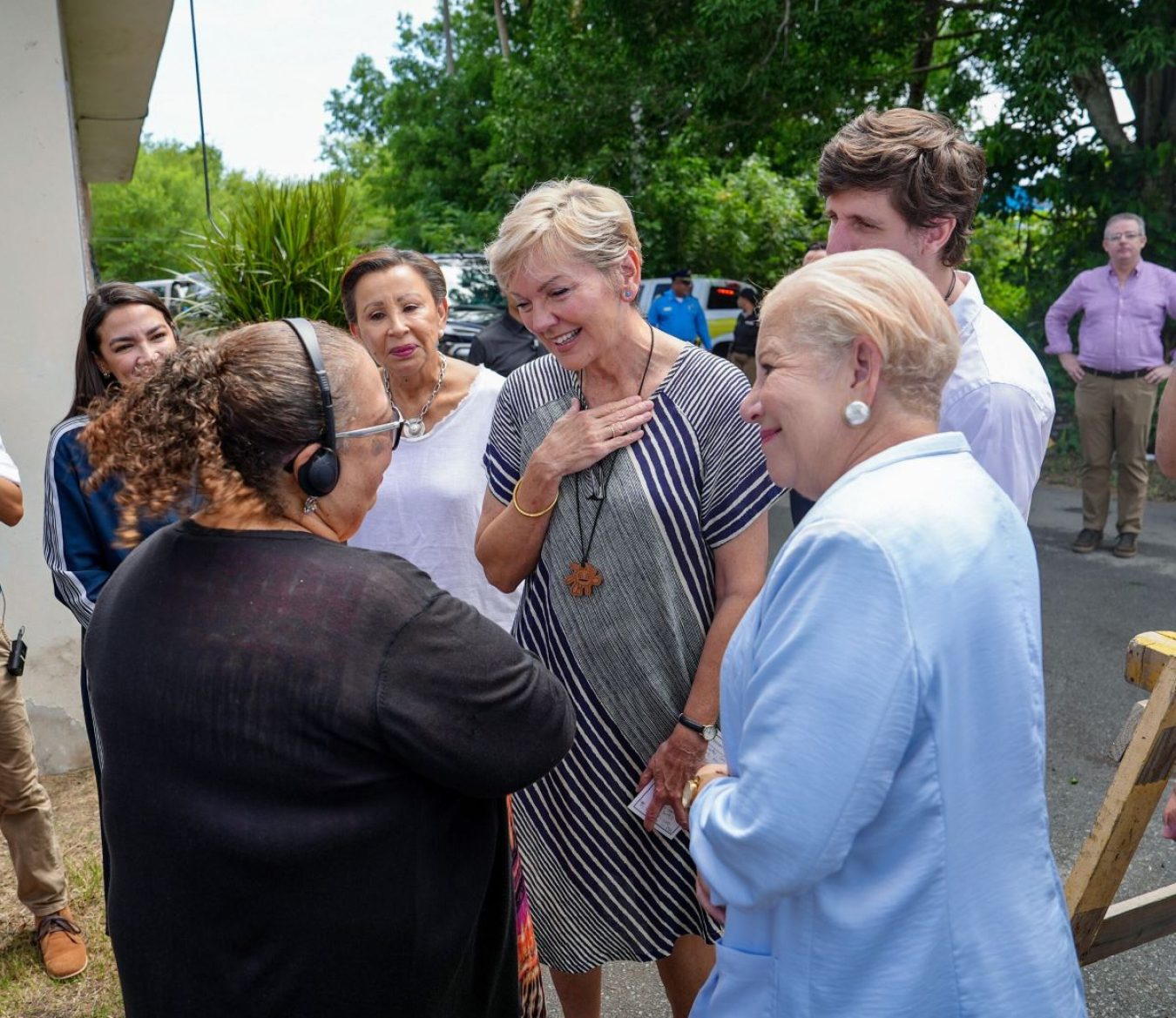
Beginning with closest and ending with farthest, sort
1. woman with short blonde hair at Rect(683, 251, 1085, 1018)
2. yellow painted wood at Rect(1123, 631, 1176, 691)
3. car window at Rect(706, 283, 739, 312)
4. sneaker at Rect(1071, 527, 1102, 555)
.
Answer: woman with short blonde hair at Rect(683, 251, 1085, 1018)
yellow painted wood at Rect(1123, 631, 1176, 691)
sneaker at Rect(1071, 527, 1102, 555)
car window at Rect(706, 283, 739, 312)

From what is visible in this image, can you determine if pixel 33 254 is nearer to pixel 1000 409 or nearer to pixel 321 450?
pixel 321 450

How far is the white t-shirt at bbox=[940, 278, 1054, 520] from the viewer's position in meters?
2.00

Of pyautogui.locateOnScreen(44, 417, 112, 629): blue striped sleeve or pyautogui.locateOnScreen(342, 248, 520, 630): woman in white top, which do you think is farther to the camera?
pyautogui.locateOnScreen(342, 248, 520, 630): woman in white top

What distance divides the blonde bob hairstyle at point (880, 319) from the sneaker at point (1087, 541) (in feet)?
21.8

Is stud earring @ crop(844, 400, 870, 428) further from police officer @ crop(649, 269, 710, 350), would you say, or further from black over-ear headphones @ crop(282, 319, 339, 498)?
police officer @ crop(649, 269, 710, 350)

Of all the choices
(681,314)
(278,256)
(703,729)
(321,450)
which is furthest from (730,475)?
(681,314)

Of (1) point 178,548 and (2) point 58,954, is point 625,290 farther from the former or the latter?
(2) point 58,954

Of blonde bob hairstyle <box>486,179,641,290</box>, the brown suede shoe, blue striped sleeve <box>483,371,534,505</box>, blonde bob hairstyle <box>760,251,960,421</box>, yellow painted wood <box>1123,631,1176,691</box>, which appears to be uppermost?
blonde bob hairstyle <box>486,179,641,290</box>

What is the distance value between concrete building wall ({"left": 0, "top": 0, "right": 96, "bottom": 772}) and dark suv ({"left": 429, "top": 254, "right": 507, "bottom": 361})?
9467 mm

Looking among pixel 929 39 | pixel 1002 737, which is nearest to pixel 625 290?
pixel 1002 737

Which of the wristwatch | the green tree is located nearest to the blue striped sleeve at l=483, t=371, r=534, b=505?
the wristwatch

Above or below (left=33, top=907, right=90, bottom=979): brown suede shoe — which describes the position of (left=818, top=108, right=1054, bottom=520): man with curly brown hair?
above

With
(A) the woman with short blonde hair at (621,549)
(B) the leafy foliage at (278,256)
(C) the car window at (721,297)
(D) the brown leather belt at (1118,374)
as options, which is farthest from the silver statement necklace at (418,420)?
(C) the car window at (721,297)

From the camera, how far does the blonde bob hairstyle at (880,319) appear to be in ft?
4.42
